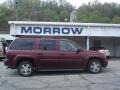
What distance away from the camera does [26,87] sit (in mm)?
11547

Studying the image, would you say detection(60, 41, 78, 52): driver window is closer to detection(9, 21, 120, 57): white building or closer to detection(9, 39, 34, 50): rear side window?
detection(9, 39, 34, 50): rear side window

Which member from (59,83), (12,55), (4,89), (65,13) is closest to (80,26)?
(12,55)

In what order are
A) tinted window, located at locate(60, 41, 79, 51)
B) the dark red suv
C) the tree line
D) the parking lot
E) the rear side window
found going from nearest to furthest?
the parking lot
the dark red suv
the rear side window
tinted window, located at locate(60, 41, 79, 51)
the tree line

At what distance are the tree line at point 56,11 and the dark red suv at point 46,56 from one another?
59588 mm

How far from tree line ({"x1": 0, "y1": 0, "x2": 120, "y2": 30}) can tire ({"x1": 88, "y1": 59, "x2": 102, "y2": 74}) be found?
195 ft

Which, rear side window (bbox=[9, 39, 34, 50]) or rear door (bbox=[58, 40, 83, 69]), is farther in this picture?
rear door (bbox=[58, 40, 83, 69])

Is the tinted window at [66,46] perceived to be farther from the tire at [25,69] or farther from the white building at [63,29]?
the white building at [63,29]

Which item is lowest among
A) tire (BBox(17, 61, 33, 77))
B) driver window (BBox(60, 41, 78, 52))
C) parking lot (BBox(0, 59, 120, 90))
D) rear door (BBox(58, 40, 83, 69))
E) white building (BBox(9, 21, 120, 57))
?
parking lot (BBox(0, 59, 120, 90))

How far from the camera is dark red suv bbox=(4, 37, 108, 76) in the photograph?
14.8 m

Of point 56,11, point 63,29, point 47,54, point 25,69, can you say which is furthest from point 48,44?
point 56,11

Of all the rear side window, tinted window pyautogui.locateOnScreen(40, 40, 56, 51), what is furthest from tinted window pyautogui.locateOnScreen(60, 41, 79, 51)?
the rear side window

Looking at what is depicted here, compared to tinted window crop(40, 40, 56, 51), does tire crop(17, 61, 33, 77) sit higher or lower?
lower

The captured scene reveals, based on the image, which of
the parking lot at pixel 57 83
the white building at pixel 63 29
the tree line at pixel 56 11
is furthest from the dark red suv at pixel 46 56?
the tree line at pixel 56 11

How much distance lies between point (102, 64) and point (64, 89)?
5435mm
